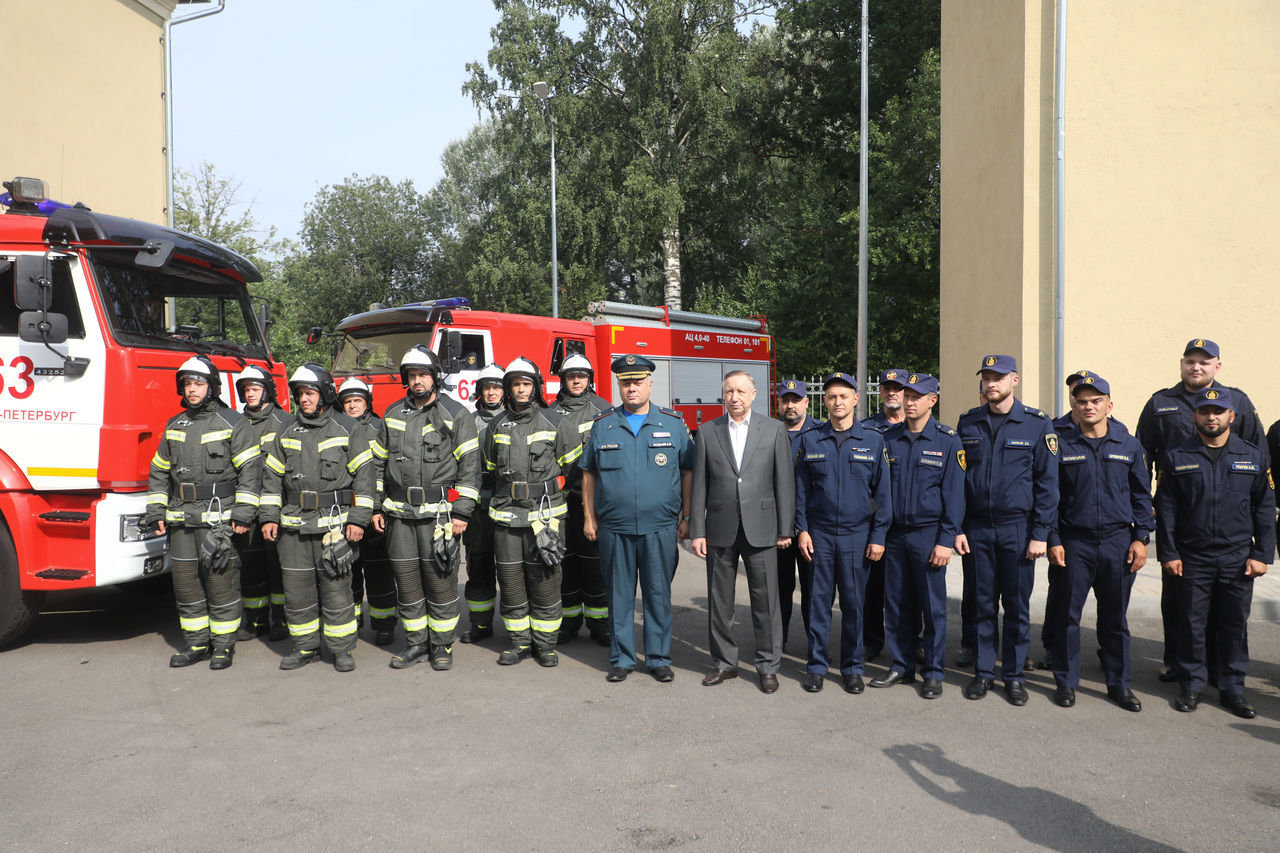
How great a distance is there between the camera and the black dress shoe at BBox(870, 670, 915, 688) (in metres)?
5.32

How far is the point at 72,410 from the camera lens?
5.66 metres

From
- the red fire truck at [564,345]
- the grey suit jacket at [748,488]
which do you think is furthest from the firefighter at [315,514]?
the red fire truck at [564,345]

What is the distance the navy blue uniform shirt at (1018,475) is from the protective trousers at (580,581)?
2.55 m

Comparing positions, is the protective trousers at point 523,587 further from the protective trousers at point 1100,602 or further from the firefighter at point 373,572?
the protective trousers at point 1100,602

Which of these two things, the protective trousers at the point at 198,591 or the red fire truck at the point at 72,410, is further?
the protective trousers at the point at 198,591

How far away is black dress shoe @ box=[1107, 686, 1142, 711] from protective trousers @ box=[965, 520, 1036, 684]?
1.57 ft

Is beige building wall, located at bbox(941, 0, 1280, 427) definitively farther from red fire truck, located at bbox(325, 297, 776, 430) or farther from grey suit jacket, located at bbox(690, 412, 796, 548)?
grey suit jacket, located at bbox(690, 412, 796, 548)

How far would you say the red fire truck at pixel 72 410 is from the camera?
5633 millimetres

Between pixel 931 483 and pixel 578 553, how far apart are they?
8.04ft

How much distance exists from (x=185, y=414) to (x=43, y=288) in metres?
1.12

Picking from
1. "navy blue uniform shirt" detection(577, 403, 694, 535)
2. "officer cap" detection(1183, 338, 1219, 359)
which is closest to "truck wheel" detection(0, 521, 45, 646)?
"navy blue uniform shirt" detection(577, 403, 694, 535)

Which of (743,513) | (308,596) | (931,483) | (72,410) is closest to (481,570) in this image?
(308,596)

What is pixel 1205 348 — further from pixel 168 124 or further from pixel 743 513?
pixel 168 124

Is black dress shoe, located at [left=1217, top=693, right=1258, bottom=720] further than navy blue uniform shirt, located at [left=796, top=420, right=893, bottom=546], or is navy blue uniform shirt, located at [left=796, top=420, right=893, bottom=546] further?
navy blue uniform shirt, located at [left=796, top=420, right=893, bottom=546]
